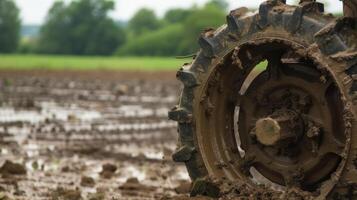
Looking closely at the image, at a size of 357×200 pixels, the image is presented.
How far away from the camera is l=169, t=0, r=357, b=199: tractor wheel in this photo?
17.6 feet

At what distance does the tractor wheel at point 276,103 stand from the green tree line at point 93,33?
84841mm

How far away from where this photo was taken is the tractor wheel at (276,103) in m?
5.36

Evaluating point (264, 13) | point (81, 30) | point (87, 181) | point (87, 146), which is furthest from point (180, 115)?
point (81, 30)

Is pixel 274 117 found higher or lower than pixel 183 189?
higher

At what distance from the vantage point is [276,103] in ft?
20.0

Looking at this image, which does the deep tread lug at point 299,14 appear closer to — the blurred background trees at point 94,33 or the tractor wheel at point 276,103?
the tractor wheel at point 276,103

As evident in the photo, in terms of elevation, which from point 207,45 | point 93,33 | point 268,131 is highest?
point 207,45

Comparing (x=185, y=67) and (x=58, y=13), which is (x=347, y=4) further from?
(x=58, y=13)

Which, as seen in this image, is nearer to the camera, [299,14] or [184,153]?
[299,14]

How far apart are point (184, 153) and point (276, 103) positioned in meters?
0.83

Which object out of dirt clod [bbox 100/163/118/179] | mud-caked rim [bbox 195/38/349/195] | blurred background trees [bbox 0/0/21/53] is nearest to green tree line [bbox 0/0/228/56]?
blurred background trees [bbox 0/0/21/53]

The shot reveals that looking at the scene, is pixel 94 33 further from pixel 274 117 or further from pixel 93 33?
pixel 274 117

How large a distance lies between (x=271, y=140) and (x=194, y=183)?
80 cm

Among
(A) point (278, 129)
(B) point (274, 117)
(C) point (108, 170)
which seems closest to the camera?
(A) point (278, 129)
